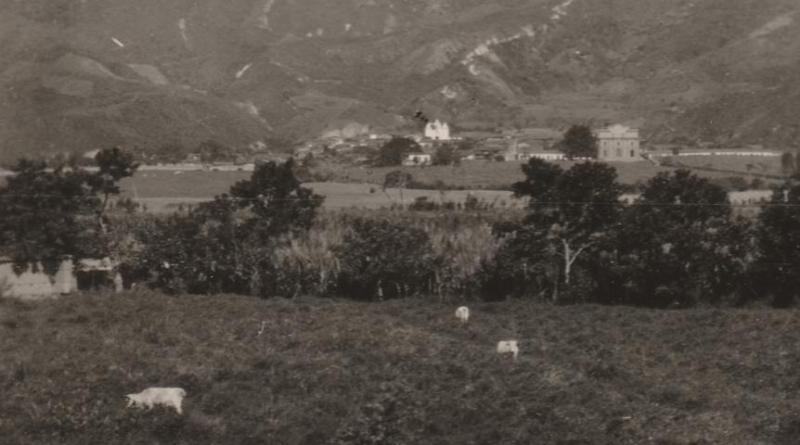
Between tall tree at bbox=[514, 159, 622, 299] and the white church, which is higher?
the white church

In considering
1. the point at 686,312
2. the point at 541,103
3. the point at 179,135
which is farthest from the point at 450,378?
the point at 541,103

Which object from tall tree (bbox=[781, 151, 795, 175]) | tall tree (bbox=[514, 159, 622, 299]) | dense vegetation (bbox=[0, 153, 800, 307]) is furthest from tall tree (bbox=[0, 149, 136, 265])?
tall tree (bbox=[781, 151, 795, 175])

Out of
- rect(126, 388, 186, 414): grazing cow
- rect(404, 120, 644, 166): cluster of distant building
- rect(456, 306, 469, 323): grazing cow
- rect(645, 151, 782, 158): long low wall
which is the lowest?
rect(456, 306, 469, 323): grazing cow

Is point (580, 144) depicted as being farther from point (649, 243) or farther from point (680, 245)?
point (680, 245)

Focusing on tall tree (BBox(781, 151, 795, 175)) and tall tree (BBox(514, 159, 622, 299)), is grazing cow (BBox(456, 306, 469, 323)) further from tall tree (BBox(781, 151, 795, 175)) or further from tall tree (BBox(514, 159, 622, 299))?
tall tree (BBox(781, 151, 795, 175))

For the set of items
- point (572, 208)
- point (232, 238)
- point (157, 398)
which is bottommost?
point (157, 398)

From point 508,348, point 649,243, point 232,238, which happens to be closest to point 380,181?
point 232,238
